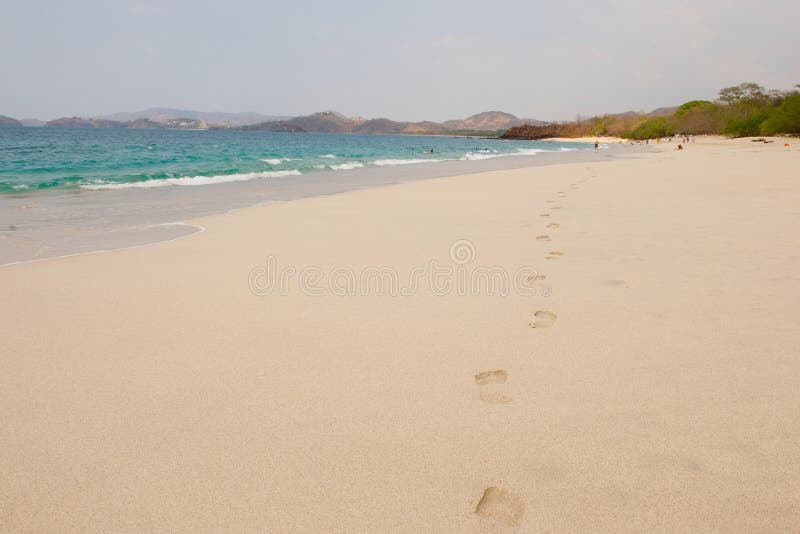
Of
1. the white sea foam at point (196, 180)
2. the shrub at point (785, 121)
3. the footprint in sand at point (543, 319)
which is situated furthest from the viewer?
the shrub at point (785, 121)

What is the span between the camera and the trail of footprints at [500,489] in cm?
141

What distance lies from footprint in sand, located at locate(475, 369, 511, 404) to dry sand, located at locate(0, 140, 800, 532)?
0.01 m

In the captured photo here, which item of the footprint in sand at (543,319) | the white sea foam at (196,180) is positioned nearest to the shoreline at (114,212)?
the white sea foam at (196,180)

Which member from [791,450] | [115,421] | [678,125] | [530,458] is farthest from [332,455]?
[678,125]

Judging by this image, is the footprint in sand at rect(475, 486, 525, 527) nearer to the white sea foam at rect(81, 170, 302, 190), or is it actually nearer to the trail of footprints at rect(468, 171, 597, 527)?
the trail of footprints at rect(468, 171, 597, 527)

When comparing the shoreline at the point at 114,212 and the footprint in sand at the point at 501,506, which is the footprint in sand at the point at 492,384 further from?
the shoreline at the point at 114,212

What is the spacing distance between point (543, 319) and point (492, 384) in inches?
34.7

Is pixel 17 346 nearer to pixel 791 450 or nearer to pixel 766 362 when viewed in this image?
pixel 791 450

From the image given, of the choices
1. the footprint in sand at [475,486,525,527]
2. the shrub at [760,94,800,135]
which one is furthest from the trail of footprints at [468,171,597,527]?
the shrub at [760,94,800,135]

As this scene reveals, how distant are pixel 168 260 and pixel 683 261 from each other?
4581 mm

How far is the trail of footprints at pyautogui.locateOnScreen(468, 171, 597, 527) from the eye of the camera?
1.41 m

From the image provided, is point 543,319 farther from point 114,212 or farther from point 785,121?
point 785,121

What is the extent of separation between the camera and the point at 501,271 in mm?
3857

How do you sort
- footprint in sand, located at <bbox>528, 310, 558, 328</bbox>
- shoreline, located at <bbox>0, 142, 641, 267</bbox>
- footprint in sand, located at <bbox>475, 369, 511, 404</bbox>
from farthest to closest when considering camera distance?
shoreline, located at <bbox>0, 142, 641, 267</bbox> < footprint in sand, located at <bbox>528, 310, 558, 328</bbox> < footprint in sand, located at <bbox>475, 369, 511, 404</bbox>
